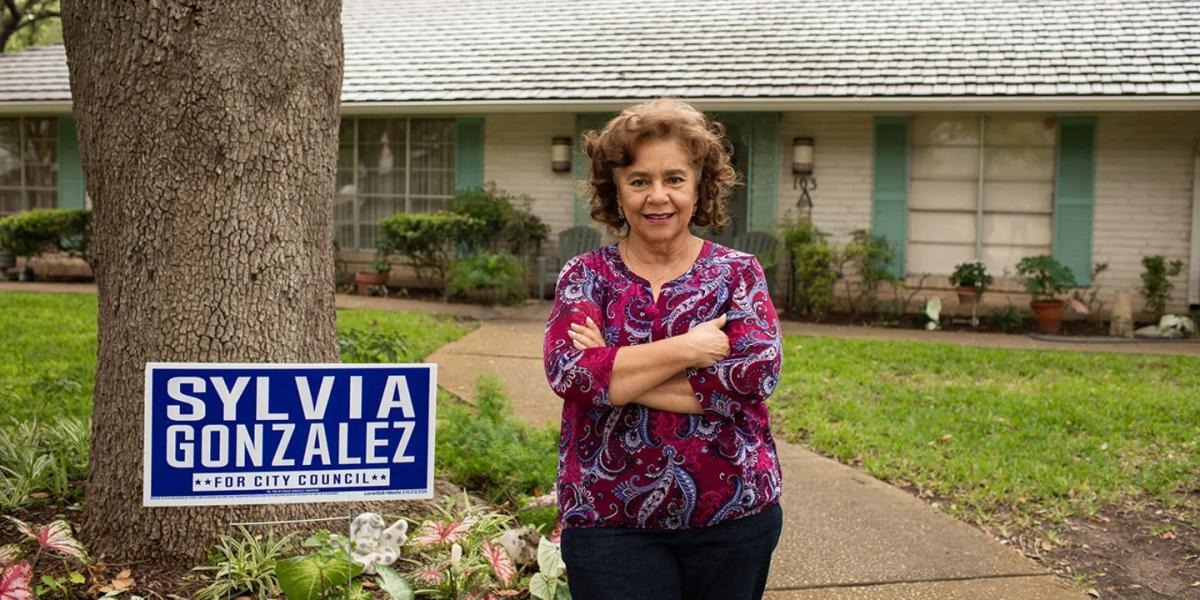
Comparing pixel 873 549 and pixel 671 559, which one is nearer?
pixel 671 559

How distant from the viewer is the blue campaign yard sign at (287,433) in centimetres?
262

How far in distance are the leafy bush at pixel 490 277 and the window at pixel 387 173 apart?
201cm

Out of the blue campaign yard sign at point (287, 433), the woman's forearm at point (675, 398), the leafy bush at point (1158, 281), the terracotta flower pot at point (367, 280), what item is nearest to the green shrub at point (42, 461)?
the blue campaign yard sign at point (287, 433)

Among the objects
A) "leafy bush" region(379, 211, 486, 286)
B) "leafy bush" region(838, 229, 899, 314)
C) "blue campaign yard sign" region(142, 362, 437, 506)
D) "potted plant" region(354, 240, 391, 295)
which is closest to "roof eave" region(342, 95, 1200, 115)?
"leafy bush" region(379, 211, 486, 286)

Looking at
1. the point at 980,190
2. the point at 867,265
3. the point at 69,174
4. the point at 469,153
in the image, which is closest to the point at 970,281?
the point at 867,265

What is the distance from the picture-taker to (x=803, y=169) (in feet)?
40.4

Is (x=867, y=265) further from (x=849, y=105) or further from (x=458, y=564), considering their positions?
(x=458, y=564)

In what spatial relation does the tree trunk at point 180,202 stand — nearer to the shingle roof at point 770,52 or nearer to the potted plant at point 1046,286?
the shingle roof at point 770,52

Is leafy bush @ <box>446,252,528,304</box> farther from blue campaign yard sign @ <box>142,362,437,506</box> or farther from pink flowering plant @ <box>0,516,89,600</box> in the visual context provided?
blue campaign yard sign @ <box>142,362,437,506</box>

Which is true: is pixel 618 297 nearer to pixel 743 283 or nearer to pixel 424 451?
pixel 743 283

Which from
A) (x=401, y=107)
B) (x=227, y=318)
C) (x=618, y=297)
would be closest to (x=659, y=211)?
(x=618, y=297)

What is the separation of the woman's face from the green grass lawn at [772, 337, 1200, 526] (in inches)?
125

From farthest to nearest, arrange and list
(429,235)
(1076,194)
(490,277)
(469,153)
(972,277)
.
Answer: (469,153) < (429,235) < (490,277) < (1076,194) < (972,277)

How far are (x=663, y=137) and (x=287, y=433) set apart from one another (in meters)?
1.19
